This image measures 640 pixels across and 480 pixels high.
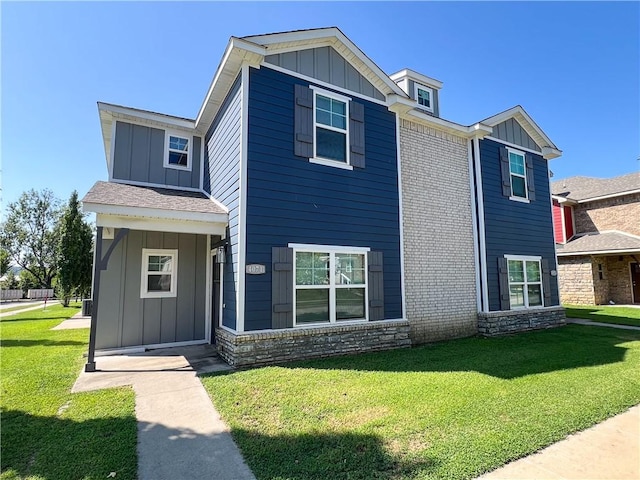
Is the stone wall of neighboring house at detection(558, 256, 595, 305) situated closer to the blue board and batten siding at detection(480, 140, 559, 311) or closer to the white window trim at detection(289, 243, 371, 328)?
the blue board and batten siding at detection(480, 140, 559, 311)

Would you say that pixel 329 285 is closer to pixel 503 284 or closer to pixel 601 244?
pixel 503 284

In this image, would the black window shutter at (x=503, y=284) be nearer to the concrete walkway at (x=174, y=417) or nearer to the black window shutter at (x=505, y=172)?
the black window shutter at (x=505, y=172)

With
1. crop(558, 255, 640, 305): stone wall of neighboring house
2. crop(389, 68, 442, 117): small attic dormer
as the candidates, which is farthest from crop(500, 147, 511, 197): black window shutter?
crop(558, 255, 640, 305): stone wall of neighboring house

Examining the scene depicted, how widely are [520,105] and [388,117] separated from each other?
18.6 ft

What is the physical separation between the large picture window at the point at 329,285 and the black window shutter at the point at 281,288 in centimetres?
18

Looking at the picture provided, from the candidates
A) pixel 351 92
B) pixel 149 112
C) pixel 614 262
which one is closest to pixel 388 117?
pixel 351 92

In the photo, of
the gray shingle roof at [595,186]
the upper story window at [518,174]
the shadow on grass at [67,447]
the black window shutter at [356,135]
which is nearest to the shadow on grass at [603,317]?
the upper story window at [518,174]

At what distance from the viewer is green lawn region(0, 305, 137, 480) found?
3.03 metres

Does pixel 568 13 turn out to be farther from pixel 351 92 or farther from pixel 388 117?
pixel 351 92

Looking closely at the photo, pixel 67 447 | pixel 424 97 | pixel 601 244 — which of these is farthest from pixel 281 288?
pixel 601 244

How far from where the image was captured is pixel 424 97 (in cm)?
1156

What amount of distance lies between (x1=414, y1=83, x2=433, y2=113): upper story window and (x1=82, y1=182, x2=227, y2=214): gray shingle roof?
25.9ft

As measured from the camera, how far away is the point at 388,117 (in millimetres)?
8586

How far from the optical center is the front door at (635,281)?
17.6 metres
